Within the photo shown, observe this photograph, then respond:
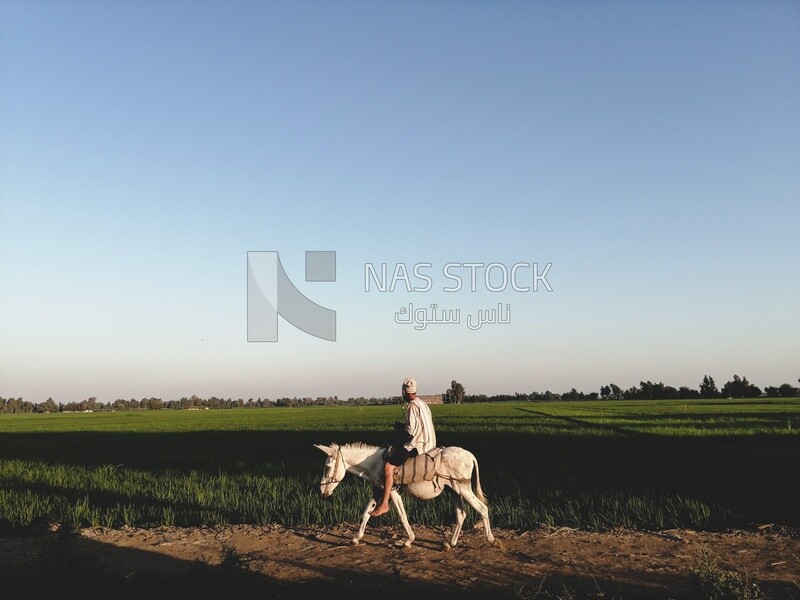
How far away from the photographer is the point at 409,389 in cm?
902

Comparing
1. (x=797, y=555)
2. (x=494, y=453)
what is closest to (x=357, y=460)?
(x=797, y=555)

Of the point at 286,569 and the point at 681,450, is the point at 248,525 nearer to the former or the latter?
the point at 286,569

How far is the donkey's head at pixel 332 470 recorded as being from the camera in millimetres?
9164

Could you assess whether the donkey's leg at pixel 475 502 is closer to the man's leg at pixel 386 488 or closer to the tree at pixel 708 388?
the man's leg at pixel 386 488

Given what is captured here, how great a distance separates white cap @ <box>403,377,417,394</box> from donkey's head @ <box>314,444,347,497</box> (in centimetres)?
139

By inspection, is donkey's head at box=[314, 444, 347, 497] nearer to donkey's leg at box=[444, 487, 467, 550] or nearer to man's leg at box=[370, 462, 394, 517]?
man's leg at box=[370, 462, 394, 517]

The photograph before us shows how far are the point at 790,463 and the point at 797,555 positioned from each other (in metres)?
13.0

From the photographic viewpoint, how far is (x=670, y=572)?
8117mm

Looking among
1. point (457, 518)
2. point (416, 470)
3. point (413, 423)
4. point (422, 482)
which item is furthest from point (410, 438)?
point (457, 518)

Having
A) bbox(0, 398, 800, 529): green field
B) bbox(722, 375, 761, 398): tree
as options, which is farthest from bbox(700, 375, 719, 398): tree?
bbox(0, 398, 800, 529): green field

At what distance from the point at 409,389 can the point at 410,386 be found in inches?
1.8

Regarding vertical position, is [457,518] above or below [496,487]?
above

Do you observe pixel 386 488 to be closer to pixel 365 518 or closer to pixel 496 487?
pixel 365 518

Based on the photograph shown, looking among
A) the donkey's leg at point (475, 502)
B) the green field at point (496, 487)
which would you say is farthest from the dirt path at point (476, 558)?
the green field at point (496, 487)
